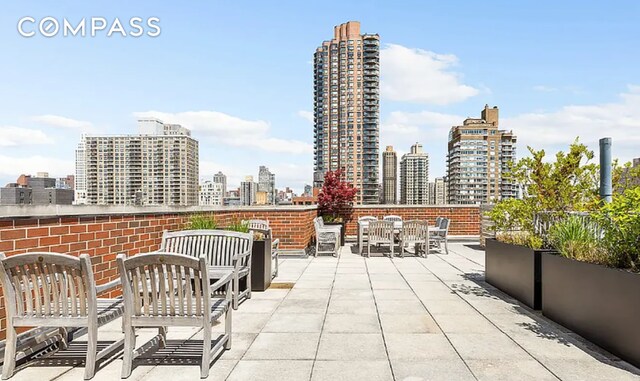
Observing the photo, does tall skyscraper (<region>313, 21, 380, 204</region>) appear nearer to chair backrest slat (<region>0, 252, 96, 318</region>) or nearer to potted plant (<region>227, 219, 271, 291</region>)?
potted plant (<region>227, 219, 271, 291</region>)

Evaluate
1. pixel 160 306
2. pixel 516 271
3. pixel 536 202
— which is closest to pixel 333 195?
pixel 536 202

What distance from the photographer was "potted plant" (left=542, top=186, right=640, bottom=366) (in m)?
3.30

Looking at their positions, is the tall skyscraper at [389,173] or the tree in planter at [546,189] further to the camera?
the tall skyscraper at [389,173]

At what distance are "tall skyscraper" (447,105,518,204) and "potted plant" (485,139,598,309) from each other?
103637mm

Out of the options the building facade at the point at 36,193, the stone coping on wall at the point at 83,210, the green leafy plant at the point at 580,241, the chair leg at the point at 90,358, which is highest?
the building facade at the point at 36,193

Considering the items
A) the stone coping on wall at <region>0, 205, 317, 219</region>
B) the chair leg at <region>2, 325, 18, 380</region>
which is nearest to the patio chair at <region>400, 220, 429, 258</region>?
the stone coping on wall at <region>0, 205, 317, 219</region>

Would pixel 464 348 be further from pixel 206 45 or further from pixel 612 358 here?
pixel 206 45

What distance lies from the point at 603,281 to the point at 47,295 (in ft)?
15.6

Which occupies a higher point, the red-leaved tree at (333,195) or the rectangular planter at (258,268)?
the red-leaved tree at (333,195)

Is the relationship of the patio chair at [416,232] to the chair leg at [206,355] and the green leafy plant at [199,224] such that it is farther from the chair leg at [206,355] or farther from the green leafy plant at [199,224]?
the chair leg at [206,355]

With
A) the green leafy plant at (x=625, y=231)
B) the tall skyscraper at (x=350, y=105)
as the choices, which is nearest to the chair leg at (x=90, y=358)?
the green leafy plant at (x=625, y=231)

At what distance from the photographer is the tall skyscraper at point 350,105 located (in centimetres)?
10419

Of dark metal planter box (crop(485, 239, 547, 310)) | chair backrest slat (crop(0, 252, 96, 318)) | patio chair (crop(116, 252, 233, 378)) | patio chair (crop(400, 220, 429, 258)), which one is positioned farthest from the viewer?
patio chair (crop(400, 220, 429, 258))

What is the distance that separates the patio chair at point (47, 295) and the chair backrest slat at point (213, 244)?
229 cm
